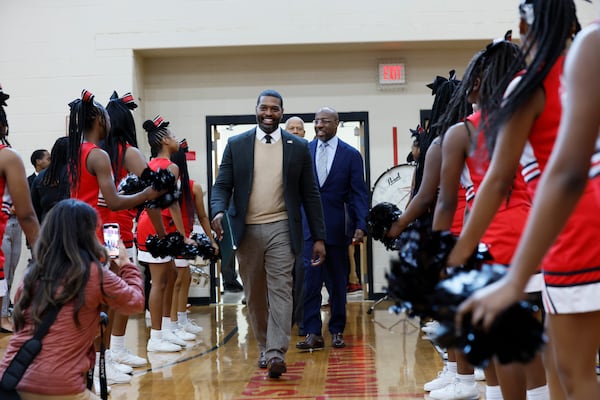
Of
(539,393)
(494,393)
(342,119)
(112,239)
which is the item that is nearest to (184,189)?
(342,119)

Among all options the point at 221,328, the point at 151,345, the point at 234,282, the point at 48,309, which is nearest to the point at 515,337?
the point at 48,309

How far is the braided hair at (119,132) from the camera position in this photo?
485 centimetres

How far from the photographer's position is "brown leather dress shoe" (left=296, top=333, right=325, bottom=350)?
6312 mm

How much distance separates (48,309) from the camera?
9.93 feet

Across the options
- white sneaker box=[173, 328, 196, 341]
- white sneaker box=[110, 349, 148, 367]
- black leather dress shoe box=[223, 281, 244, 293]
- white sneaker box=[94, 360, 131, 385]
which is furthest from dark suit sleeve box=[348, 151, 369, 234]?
black leather dress shoe box=[223, 281, 244, 293]

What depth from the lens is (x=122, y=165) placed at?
4863 mm

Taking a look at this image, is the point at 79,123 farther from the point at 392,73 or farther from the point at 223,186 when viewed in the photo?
the point at 392,73

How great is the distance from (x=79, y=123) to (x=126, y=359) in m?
1.94

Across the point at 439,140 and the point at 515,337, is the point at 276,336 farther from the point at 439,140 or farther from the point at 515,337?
the point at 515,337

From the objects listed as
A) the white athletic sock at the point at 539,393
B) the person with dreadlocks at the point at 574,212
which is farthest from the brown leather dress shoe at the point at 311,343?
the person with dreadlocks at the point at 574,212

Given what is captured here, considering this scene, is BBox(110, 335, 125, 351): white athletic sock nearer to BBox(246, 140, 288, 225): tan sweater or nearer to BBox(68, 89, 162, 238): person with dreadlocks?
BBox(246, 140, 288, 225): tan sweater

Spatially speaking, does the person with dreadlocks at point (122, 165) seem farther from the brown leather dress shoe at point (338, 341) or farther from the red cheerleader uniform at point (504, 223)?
the red cheerleader uniform at point (504, 223)

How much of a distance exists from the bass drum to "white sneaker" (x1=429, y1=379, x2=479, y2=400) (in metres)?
5.01

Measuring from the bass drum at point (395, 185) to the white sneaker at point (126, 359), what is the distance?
165 inches
